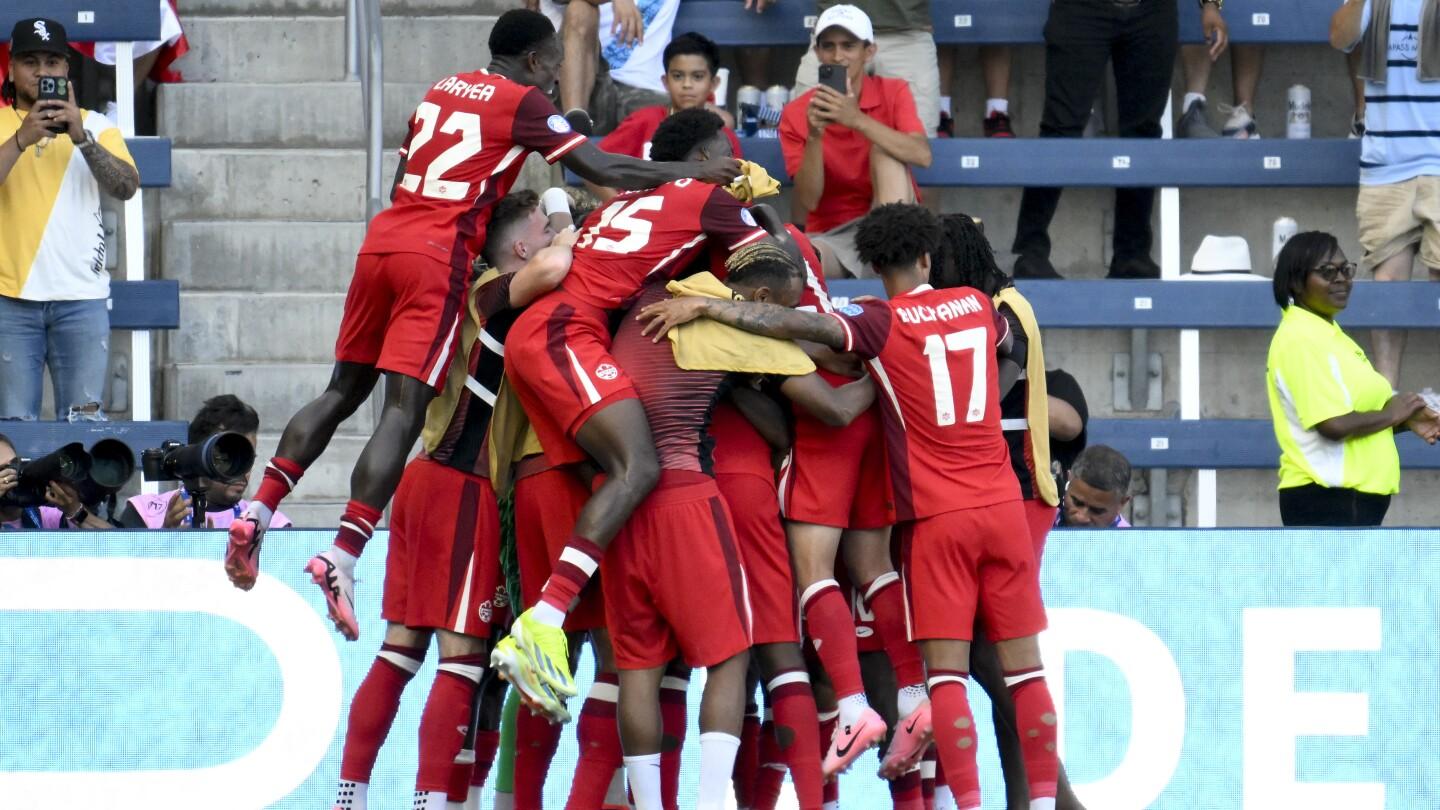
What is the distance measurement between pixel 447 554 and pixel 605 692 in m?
0.69

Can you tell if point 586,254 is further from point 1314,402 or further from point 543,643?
point 1314,402

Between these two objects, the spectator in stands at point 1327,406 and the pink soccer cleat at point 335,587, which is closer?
the pink soccer cleat at point 335,587

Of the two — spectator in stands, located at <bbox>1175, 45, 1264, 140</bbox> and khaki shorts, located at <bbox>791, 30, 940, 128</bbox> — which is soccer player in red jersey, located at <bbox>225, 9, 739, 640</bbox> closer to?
khaki shorts, located at <bbox>791, 30, 940, 128</bbox>

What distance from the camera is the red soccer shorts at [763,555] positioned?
652 cm

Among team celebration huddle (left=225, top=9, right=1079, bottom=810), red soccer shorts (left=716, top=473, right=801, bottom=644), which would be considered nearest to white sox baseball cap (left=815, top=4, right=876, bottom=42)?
team celebration huddle (left=225, top=9, right=1079, bottom=810)

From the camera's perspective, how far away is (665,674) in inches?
265

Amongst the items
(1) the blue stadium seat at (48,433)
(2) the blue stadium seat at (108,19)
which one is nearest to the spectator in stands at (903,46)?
(2) the blue stadium seat at (108,19)

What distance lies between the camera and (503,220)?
7156 mm

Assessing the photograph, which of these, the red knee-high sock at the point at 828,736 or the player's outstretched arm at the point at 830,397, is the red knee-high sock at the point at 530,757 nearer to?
the red knee-high sock at the point at 828,736

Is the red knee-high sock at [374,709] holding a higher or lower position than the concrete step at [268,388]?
lower

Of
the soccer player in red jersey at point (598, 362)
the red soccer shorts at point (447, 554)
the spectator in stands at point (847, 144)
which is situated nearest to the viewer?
the soccer player in red jersey at point (598, 362)

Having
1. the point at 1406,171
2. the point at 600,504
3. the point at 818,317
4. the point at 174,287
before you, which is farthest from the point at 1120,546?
the point at 174,287

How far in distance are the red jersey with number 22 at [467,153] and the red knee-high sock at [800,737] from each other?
5.79 ft

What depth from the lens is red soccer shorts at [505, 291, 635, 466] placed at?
6.32 meters
